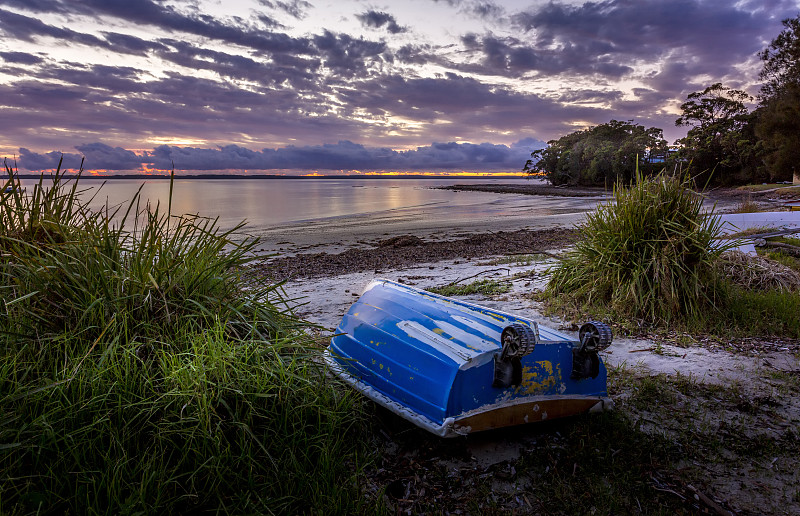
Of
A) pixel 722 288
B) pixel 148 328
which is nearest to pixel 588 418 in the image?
pixel 148 328

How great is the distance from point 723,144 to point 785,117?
14934 millimetres

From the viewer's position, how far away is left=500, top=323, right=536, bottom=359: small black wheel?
306 centimetres

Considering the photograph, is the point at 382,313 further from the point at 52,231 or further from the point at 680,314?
the point at 680,314

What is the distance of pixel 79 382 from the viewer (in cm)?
270

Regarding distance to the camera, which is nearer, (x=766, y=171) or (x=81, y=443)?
(x=81, y=443)

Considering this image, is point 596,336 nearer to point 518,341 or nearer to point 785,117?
point 518,341

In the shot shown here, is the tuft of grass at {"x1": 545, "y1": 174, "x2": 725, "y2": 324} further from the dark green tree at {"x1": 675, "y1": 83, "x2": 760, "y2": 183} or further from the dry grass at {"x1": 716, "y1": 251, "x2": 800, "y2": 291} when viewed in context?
the dark green tree at {"x1": 675, "y1": 83, "x2": 760, "y2": 183}

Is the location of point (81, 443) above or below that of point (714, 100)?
below

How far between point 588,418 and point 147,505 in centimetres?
299

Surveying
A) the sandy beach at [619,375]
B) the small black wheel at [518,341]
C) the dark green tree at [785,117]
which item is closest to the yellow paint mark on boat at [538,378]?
the small black wheel at [518,341]

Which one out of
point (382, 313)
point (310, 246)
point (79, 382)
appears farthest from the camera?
point (310, 246)

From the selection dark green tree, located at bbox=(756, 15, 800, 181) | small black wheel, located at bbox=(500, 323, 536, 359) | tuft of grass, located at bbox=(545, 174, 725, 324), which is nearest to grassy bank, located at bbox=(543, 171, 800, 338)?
tuft of grass, located at bbox=(545, 174, 725, 324)

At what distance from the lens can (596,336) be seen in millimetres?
3482

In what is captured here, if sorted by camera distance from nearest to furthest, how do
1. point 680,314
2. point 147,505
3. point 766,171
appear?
point 147,505 < point 680,314 < point 766,171
